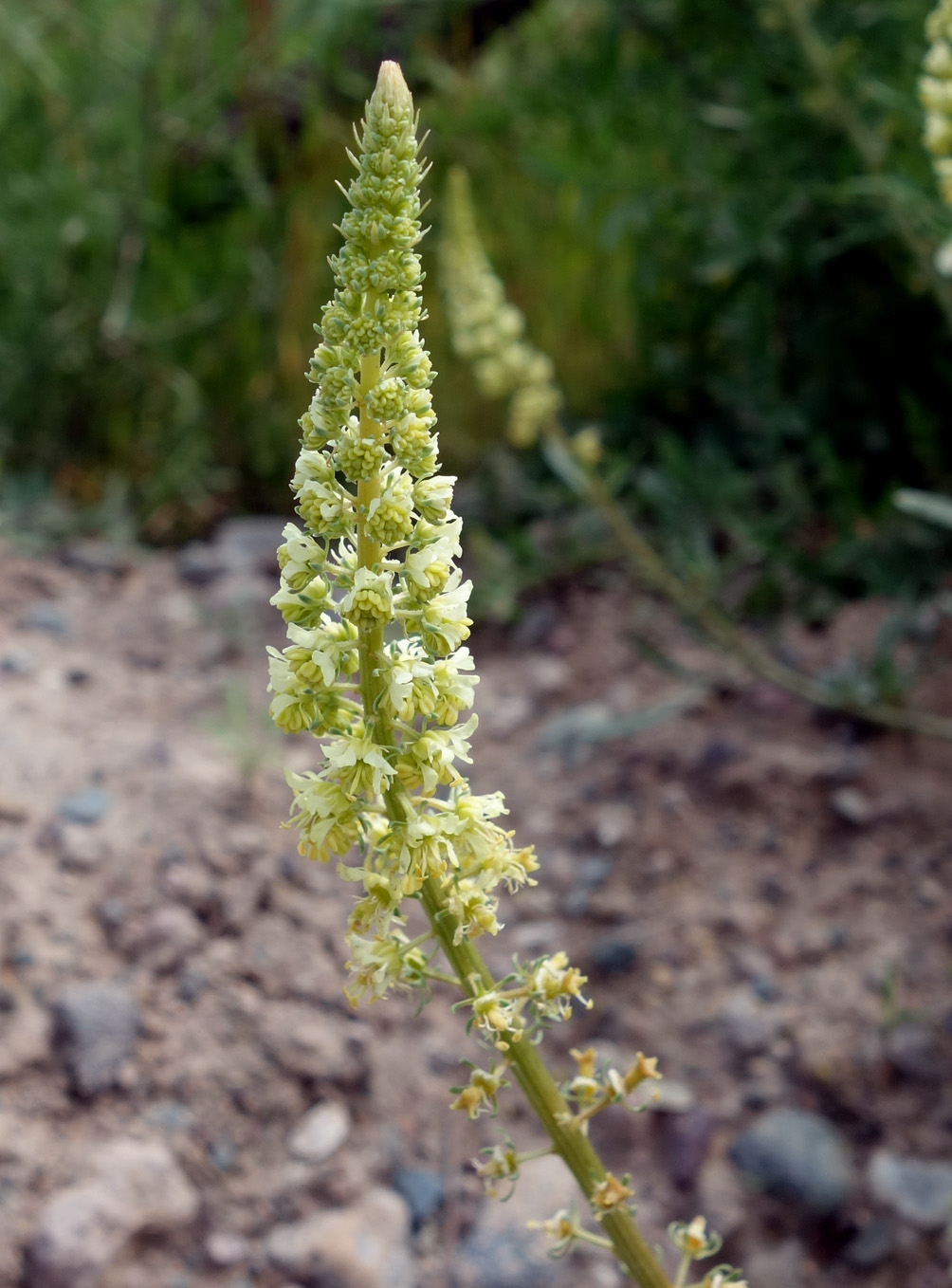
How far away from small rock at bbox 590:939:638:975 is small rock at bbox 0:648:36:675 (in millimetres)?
1663

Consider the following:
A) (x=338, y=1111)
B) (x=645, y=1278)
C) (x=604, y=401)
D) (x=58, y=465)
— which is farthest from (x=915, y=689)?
(x=58, y=465)

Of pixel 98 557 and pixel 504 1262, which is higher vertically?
pixel 98 557

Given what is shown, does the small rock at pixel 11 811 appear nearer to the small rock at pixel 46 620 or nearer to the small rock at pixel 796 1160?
the small rock at pixel 46 620

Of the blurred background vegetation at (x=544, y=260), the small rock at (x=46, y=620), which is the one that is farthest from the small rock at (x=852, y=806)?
the small rock at (x=46, y=620)

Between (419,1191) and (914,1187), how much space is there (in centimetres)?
89

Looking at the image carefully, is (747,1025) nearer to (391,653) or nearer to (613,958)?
(613,958)

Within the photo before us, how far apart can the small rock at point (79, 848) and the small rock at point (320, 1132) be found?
27.9 inches

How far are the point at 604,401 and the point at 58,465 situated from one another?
1909 millimetres

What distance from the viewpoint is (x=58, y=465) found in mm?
4453

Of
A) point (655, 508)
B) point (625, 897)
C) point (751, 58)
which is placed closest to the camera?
point (625, 897)

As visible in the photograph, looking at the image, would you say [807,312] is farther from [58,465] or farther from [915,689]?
[58,465]

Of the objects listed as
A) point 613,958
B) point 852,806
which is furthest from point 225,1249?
point 852,806

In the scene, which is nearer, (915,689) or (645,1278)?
(645,1278)

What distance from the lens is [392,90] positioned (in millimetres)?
1090
